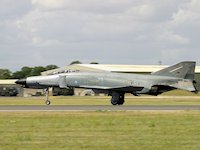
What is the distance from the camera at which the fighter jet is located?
5125cm

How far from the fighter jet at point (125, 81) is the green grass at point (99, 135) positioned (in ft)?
83.3

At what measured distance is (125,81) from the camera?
5341cm

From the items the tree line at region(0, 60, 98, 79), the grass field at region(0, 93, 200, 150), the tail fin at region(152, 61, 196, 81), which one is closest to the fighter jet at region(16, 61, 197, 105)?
the tail fin at region(152, 61, 196, 81)

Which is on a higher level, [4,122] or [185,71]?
[185,71]

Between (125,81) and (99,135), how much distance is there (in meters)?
33.6

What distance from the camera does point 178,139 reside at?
1864 centimetres

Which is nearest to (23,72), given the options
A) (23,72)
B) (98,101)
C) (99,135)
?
(23,72)

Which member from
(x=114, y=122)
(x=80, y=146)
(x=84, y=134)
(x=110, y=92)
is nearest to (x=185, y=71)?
(x=110, y=92)

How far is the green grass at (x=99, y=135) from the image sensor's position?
17.1 metres

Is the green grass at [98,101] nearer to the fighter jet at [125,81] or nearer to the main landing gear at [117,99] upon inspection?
the fighter jet at [125,81]

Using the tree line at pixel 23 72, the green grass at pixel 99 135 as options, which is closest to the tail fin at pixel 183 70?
the green grass at pixel 99 135

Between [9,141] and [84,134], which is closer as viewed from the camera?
[9,141]

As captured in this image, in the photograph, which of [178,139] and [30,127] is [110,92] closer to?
[30,127]

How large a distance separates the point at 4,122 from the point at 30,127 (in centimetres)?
279
